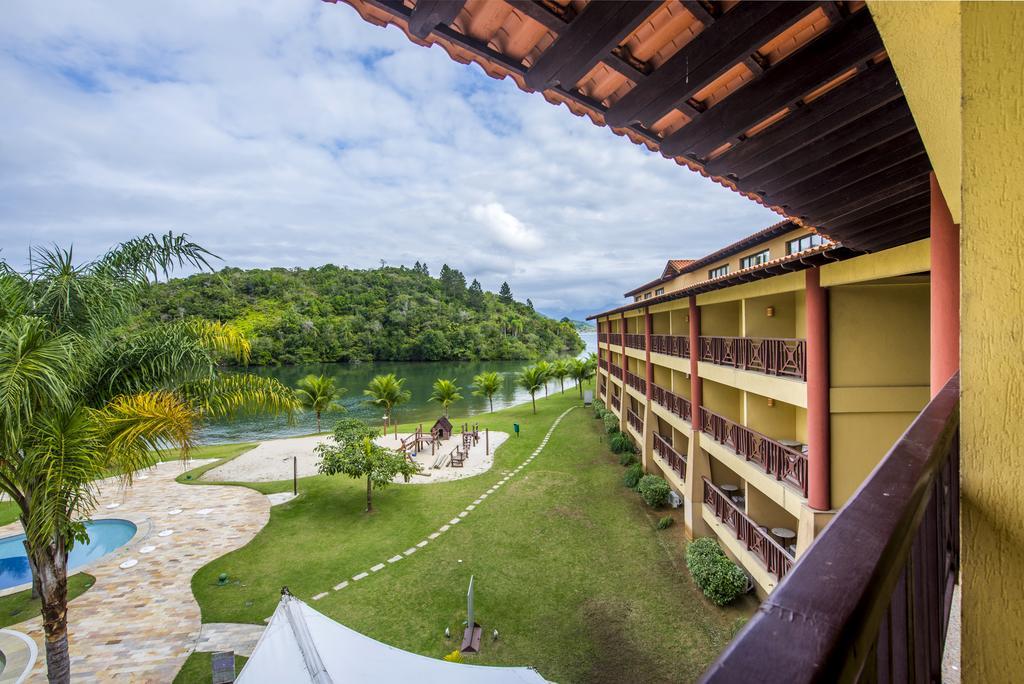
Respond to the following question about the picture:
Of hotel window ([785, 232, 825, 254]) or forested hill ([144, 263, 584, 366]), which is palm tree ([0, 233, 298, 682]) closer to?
hotel window ([785, 232, 825, 254])

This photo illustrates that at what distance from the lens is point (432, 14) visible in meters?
2.22

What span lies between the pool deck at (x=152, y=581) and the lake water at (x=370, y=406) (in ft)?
14.3

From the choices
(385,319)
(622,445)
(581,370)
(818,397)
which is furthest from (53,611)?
(385,319)

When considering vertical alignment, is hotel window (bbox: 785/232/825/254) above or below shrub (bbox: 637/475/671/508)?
above

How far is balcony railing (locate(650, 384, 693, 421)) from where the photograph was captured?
50.5 ft

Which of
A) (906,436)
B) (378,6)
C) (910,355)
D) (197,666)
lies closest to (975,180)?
(906,436)

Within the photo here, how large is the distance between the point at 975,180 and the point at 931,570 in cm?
113

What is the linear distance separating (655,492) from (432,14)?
1712 centimetres

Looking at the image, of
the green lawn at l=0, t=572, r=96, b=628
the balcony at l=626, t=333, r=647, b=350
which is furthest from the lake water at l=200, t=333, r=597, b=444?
the balcony at l=626, t=333, r=647, b=350

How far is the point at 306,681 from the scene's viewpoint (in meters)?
6.46

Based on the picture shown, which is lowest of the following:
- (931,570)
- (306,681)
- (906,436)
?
(306,681)

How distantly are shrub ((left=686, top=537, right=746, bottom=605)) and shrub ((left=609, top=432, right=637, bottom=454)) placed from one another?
11107mm

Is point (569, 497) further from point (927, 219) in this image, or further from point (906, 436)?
point (906, 436)

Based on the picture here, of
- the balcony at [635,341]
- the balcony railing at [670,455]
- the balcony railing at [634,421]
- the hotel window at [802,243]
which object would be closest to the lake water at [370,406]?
the balcony railing at [670,455]
